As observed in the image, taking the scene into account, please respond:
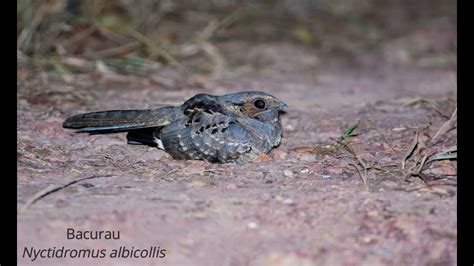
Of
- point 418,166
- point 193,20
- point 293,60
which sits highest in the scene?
point 193,20

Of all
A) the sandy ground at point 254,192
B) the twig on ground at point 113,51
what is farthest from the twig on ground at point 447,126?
Result: the twig on ground at point 113,51

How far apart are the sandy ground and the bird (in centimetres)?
9

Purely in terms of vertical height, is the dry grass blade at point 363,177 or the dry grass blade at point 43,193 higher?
the dry grass blade at point 363,177

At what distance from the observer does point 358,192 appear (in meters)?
3.67

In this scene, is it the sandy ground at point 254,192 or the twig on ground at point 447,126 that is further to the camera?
the twig on ground at point 447,126

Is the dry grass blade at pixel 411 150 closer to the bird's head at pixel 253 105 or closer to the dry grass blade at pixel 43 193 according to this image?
the bird's head at pixel 253 105

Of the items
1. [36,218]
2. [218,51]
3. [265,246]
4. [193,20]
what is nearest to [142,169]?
[36,218]

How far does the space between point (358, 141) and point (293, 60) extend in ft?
8.41

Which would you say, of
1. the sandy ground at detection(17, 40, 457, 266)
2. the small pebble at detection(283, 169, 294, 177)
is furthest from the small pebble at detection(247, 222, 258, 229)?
the small pebble at detection(283, 169, 294, 177)

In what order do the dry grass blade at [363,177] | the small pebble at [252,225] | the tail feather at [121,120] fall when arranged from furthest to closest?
the tail feather at [121,120], the dry grass blade at [363,177], the small pebble at [252,225]

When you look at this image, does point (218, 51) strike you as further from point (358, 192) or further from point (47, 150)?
point (358, 192)

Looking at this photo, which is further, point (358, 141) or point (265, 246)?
point (358, 141)

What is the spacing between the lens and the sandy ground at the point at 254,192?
3123mm

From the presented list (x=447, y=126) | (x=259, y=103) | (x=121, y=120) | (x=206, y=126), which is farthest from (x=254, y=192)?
(x=447, y=126)
